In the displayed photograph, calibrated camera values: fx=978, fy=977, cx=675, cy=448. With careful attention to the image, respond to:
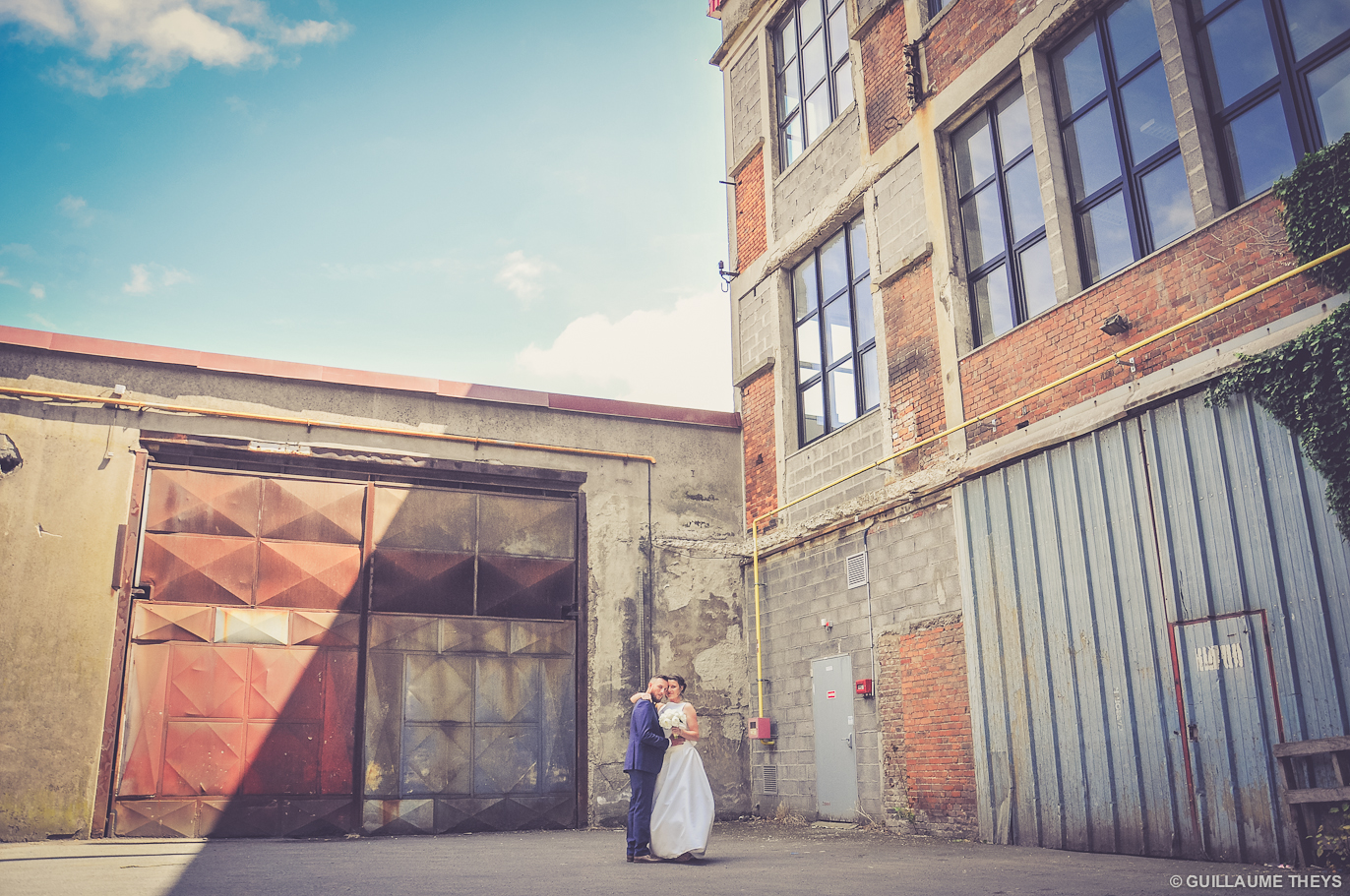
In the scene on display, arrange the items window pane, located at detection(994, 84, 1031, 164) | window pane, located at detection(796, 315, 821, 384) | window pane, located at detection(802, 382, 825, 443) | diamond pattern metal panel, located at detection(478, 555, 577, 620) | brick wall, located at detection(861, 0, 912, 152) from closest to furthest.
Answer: window pane, located at detection(994, 84, 1031, 164)
brick wall, located at detection(861, 0, 912, 152)
diamond pattern metal panel, located at detection(478, 555, 577, 620)
window pane, located at detection(802, 382, 825, 443)
window pane, located at detection(796, 315, 821, 384)

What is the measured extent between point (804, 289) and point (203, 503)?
8251 mm

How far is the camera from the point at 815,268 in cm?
1339

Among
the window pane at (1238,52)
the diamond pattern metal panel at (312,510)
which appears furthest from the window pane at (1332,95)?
the diamond pattern metal panel at (312,510)

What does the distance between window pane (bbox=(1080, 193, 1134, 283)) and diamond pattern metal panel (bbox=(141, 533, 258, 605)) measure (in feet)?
32.4

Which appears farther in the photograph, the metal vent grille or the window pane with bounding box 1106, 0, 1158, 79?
the metal vent grille

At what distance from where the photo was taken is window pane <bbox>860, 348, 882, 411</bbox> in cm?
1196

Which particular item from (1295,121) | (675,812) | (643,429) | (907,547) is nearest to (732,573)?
(643,429)

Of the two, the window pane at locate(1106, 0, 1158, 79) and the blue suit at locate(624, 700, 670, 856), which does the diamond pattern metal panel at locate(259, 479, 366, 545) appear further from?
the window pane at locate(1106, 0, 1158, 79)

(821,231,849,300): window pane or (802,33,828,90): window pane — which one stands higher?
(802,33,828,90): window pane

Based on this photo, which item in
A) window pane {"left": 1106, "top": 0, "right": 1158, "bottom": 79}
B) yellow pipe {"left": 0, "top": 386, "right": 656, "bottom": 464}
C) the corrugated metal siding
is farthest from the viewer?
yellow pipe {"left": 0, "top": 386, "right": 656, "bottom": 464}

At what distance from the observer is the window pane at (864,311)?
12200 millimetres

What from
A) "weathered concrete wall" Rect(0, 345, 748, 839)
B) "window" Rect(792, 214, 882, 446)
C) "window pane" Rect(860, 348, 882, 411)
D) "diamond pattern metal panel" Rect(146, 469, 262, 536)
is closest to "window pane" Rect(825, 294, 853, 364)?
"window" Rect(792, 214, 882, 446)

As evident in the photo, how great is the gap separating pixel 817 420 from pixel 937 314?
2.82 m

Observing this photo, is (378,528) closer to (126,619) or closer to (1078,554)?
(126,619)
